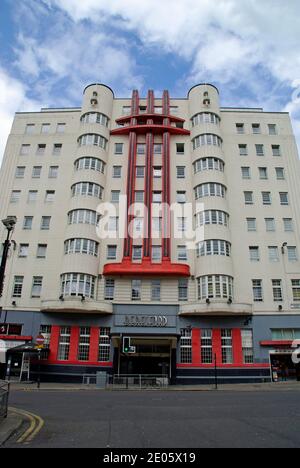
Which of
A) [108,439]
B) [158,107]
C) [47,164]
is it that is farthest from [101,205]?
[108,439]

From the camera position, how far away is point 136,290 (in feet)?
112

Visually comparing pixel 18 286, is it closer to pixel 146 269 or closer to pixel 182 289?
pixel 146 269

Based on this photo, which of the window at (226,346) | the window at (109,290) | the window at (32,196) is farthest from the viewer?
the window at (32,196)

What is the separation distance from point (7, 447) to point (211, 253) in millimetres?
27624

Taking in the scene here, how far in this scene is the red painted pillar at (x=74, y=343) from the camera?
104ft

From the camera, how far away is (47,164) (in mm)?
40219

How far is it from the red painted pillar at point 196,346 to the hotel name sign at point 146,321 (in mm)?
2837

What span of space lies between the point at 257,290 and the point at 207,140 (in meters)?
17.3

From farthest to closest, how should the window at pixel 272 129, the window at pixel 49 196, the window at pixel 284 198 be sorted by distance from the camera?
the window at pixel 272 129 → the window at pixel 49 196 → the window at pixel 284 198

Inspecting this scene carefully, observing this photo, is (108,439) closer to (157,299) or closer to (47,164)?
(157,299)

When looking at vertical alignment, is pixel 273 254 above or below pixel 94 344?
above

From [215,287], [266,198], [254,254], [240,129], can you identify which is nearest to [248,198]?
[266,198]

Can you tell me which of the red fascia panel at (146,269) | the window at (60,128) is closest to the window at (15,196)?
the window at (60,128)

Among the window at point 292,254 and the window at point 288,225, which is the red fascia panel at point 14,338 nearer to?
the window at point 292,254
